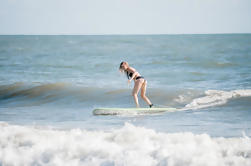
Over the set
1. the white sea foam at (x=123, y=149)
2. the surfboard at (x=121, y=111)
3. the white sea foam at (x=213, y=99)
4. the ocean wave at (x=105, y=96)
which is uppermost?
the ocean wave at (x=105, y=96)

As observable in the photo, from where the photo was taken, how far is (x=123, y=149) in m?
6.64

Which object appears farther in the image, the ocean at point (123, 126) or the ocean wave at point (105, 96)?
the ocean wave at point (105, 96)

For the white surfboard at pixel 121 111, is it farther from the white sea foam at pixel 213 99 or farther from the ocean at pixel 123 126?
the white sea foam at pixel 213 99

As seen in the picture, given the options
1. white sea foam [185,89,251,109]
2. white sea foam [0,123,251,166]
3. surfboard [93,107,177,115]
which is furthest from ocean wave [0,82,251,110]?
white sea foam [0,123,251,166]

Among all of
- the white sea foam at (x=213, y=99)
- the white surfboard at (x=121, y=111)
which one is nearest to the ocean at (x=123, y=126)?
the white sea foam at (x=213, y=99)

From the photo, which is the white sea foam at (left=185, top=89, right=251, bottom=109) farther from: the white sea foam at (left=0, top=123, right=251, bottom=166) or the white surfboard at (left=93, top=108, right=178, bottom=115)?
the white sea foam at (left=0, top=123, right=251, bottom=166)

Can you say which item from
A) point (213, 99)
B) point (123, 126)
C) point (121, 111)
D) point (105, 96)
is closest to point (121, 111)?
point (121, 111)

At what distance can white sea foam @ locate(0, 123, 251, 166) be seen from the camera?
6166mm

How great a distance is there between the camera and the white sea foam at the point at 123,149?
6166mm

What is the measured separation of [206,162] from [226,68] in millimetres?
20290

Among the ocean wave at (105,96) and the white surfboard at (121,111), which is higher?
the ocean wave at (105,96)

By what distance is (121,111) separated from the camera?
36.1ft

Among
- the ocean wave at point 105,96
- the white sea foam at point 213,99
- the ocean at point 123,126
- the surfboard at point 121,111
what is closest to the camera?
the ocean at point 123,126

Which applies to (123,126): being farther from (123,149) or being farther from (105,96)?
(105,96)
